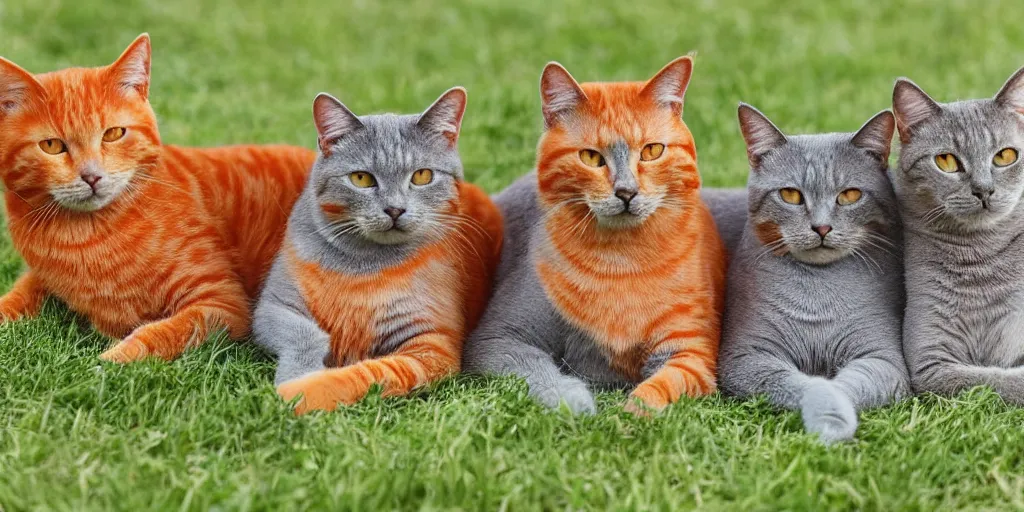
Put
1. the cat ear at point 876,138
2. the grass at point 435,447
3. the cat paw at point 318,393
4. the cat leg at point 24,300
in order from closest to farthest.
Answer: the grass at point 435,447
the cat paw at point 318,393
the cat ear at point 876,138
the cat leg at point 24,300

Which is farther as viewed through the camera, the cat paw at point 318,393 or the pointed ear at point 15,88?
the pointed ear at point 15,88

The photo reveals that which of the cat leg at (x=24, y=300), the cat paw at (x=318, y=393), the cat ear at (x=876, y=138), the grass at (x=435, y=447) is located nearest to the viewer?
the grass at (x=435, y=447)

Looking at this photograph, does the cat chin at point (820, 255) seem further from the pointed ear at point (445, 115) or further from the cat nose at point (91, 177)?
the cat nose at point (91, 177)

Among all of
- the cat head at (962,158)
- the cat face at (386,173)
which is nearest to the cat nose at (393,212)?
the cat face at (386,173)

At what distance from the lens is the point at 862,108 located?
6480 mm

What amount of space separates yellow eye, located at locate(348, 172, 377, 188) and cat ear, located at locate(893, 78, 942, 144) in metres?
1.89

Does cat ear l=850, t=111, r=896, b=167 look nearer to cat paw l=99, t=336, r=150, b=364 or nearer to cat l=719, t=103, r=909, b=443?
cat l=719, t=103, r=909, b=443

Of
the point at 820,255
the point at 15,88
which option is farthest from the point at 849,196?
the point at 15,88

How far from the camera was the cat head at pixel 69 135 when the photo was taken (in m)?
3.54

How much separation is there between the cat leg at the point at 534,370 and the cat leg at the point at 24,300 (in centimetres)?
178

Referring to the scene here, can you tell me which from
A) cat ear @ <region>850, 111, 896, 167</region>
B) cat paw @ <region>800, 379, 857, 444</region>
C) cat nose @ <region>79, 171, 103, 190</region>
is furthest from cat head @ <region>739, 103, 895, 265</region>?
cat nose @ <region>79, 171, 103, 190</region>

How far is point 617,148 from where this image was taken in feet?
11.3

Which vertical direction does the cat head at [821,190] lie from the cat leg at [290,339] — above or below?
above

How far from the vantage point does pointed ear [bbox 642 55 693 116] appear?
3492 millimetres
